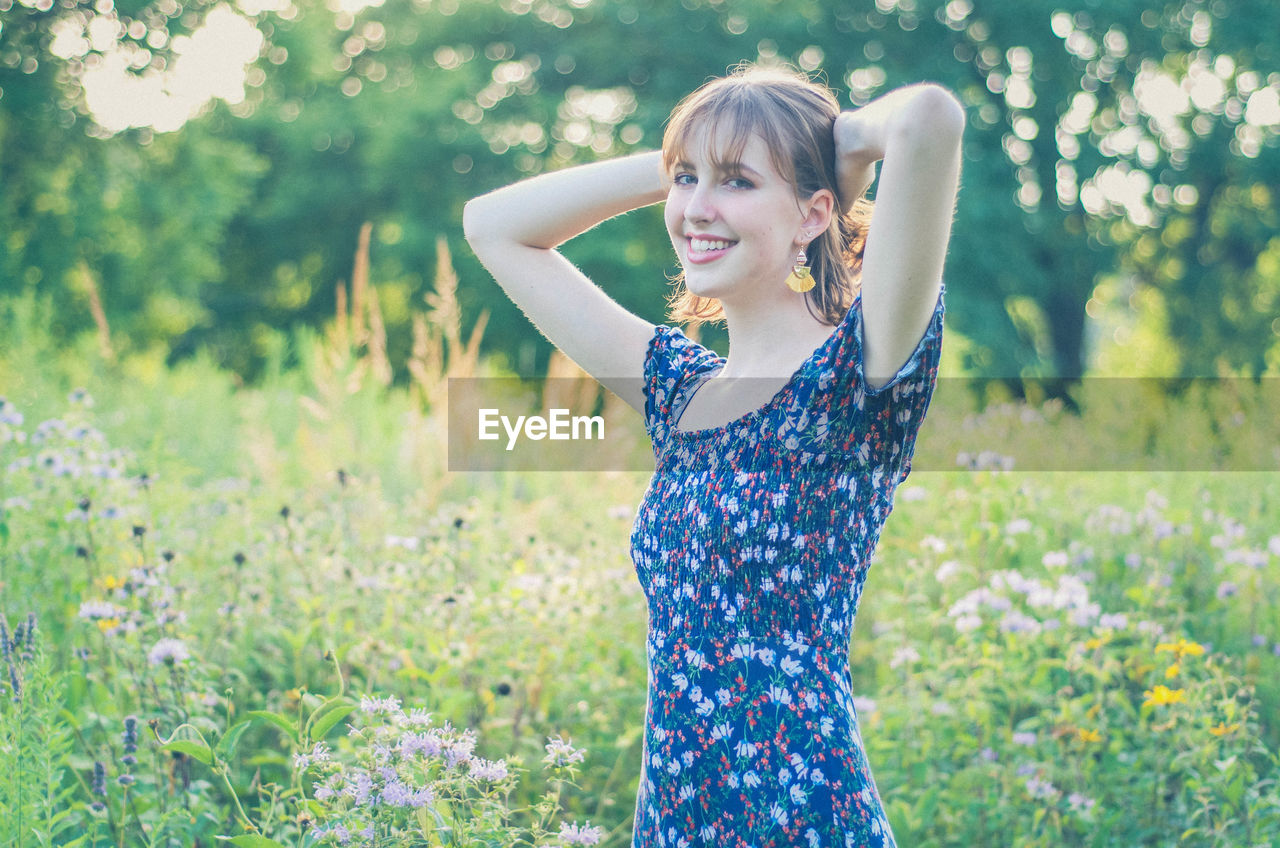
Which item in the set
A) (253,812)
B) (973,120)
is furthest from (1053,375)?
(253,812)

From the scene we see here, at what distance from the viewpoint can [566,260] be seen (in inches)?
74.0

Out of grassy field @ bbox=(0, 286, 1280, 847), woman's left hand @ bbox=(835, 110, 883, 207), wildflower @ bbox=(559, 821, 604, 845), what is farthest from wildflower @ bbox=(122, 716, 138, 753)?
woman's left hand @ bbox=(835, 110, 883, 207)

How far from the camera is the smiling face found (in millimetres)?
1543

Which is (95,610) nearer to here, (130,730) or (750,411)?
(130,730)

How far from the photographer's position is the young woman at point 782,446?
54.0 inches

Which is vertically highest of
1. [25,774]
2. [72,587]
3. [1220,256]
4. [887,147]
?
[1220,256]

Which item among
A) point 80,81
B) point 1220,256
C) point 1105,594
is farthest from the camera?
point 1220,256

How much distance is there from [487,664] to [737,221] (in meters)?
1.64

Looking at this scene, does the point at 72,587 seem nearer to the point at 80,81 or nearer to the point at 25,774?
the point at 25,774

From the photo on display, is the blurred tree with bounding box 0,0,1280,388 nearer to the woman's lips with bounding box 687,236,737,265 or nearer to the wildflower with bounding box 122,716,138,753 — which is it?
the wildflower with bounding box 122,716,138,753

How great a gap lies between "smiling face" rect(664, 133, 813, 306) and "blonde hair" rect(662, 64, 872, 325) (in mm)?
13

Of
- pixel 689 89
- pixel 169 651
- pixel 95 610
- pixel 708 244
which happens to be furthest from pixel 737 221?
pixel 689 89

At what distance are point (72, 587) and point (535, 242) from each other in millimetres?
1822

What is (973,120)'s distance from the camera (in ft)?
49.3
